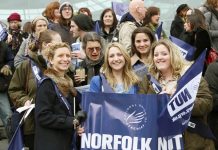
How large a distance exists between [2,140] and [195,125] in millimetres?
4486

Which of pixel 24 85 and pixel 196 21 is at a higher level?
pixel 196 21

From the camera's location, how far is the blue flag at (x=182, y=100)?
4.47 m

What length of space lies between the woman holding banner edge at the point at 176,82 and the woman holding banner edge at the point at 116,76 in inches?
5.9

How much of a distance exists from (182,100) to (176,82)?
36 centimetres

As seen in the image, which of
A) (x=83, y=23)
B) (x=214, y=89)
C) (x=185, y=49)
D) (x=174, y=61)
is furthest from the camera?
(x=83, y=23)

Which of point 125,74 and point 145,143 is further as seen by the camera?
point 125,74

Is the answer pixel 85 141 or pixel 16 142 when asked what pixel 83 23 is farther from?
pixel 85 141

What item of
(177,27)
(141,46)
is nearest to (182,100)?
(141,46)

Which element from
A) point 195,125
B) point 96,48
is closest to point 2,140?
point 96,48

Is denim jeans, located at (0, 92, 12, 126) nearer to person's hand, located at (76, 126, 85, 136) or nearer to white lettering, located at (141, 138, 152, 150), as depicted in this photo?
person's hand, located at (76, 126, 85, 136)

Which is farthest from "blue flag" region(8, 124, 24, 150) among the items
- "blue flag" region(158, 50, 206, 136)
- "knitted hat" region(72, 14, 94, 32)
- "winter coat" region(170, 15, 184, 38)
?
"winter coat" region(170, 15, 184, 38)

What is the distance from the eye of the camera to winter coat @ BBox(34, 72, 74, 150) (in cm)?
486

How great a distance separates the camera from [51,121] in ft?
15.9

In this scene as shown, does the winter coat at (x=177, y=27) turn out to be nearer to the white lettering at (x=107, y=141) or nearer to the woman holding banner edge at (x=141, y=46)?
the woman holding banner edge at (x=141, y=46)
